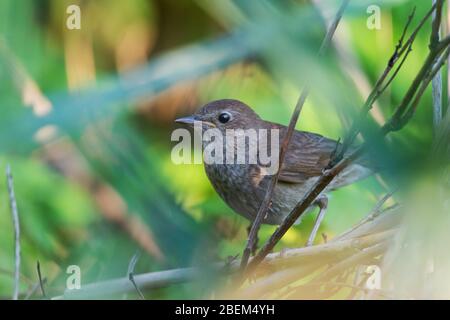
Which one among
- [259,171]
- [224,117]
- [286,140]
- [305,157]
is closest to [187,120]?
[224,117]

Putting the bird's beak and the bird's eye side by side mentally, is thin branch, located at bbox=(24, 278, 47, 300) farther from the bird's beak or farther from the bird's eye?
the bird's eye

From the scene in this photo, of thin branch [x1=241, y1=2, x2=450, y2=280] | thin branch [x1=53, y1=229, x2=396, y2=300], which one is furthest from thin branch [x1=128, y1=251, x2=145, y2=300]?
thin branch [x1=241, y1=2, x2=450, y2=280]

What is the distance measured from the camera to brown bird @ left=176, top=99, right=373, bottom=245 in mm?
2980

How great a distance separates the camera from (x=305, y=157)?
3.17 metres

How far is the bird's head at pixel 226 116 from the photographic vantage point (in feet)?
9.94

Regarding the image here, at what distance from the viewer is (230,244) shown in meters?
2.66

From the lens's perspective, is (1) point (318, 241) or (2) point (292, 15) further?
(1) point (318, 241)

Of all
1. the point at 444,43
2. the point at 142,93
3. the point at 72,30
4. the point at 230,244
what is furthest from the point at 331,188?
the point at 444,43

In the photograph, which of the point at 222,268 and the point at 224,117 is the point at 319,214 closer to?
the point at 224,117

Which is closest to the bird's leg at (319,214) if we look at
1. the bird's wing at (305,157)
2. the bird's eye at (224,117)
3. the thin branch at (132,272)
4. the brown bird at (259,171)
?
the brown bird at (259,171)
